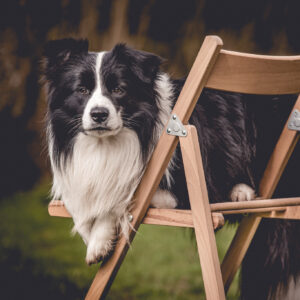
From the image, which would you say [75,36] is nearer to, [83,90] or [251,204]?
[83,90]

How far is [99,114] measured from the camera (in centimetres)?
192

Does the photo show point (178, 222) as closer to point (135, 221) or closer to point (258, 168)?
point (135, 221)

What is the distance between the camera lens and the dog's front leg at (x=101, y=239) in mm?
1919

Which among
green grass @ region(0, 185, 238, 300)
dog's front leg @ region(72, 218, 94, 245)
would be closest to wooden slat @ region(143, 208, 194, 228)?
dog's front leg @ region(72, 218, 94, 245)

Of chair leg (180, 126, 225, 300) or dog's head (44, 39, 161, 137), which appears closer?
chair leg (180, 126, 225, 300)

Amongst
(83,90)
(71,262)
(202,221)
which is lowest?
(71,262)

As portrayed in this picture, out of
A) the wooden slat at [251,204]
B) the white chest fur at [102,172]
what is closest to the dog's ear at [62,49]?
the white chest fur at [102,172]

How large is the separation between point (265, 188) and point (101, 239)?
72 cm

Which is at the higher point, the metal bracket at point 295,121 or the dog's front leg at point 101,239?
the metal bracket at point 295,121

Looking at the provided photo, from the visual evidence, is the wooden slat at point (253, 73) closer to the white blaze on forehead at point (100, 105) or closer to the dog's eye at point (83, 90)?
the white blaze on forehead at point (100, 105)

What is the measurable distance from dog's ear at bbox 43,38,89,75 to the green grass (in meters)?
1.04

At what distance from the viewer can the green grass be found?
335cm

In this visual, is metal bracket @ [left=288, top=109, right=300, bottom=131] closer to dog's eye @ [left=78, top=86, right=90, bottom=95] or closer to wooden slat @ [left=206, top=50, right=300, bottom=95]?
wooden slat @ [left=206, top=50, right=300, bottom=95]

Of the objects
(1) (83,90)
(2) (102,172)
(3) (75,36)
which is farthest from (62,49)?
(3) (75,36)
